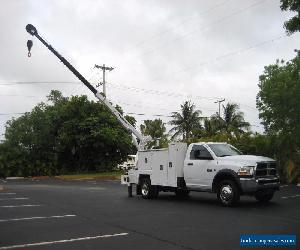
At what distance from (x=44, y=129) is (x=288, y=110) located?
98.2 ft

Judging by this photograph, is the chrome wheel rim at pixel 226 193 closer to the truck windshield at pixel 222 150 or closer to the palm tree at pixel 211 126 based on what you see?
the truck windshield at pixel 222 150

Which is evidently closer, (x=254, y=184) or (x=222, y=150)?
(x=254, y=184)

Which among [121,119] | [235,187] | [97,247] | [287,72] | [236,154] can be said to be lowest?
[97,247]

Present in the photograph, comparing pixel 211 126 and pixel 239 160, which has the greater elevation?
pixel 211 126

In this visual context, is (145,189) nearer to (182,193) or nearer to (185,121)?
(182,193)

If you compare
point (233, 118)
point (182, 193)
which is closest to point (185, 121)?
point (233, 118)

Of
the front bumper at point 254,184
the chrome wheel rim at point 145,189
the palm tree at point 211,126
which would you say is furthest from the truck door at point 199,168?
the palm tree at point 211,126

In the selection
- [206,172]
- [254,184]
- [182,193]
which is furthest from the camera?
[182,193]

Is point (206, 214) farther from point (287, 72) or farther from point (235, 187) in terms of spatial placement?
point (287, 72)

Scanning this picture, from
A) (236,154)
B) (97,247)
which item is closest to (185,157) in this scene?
Answer: (236,154)

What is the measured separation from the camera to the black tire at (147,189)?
61.9 feet

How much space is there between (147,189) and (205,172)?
343 centimetres

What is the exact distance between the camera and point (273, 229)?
10.6 m

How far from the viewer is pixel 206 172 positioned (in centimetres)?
1636
